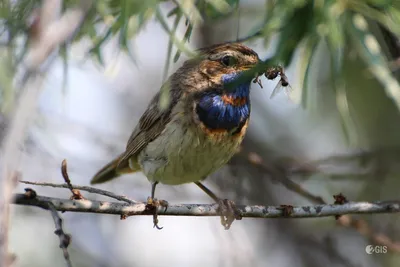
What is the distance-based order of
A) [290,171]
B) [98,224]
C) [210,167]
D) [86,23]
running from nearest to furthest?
[86,23] → [210,167] → [290,171] → [98,224]

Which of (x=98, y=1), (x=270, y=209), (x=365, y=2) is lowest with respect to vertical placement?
(x=270, y=209)

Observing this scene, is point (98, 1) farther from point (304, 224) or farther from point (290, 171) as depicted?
point (304, 224)

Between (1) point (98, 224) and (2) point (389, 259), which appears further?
(1) point (98, 224)

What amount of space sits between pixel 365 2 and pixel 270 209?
48.6 inches

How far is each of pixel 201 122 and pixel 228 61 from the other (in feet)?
1.68

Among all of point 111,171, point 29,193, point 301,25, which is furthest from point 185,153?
point 29,193

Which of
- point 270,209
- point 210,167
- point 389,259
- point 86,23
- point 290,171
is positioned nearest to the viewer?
point 86,23

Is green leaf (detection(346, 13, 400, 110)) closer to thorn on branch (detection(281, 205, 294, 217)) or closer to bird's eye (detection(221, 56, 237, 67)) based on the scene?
thorn on branch (detection(281, 205, 294, 217))

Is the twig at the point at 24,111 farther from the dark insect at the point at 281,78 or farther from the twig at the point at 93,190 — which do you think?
the dark insect at the point at 281,78

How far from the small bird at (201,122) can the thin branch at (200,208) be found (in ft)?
1.66

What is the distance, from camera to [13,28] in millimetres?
3262

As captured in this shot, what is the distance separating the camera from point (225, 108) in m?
4.76

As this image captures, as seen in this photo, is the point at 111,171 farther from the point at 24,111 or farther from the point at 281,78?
the point at 24,111

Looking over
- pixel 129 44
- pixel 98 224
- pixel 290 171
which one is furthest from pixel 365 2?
pixel 98 224
